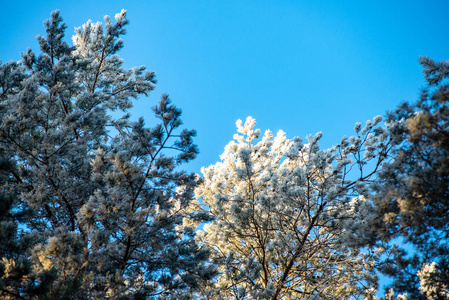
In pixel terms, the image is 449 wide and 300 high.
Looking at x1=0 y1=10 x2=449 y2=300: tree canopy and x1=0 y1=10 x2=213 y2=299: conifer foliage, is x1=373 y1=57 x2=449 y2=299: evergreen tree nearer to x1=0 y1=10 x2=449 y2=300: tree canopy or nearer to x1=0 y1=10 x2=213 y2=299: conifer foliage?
x1=0 y1=10 x2=449 y2=300: tree canopy

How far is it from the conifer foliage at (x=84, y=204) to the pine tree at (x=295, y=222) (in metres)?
1.26

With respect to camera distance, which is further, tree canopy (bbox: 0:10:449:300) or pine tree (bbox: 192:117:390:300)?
pine tree (bbox: 192:117:390:300)

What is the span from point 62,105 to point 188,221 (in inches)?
143

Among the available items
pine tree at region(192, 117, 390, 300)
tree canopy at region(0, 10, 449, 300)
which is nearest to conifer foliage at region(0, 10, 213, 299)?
tree canopy at region(0, 10, 449, 300)

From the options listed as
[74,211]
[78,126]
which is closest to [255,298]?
[74,211]

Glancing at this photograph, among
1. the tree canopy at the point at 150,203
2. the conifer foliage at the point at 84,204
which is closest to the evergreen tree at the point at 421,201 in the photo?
the tree canopy at the point at 150,203

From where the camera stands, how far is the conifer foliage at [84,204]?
297 cm

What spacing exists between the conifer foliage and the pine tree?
4.13ft

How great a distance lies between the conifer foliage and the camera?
297cm

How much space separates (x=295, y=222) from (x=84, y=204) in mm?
3311

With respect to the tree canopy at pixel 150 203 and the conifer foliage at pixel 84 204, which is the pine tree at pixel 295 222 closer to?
the tree canopy at pixel 150 203

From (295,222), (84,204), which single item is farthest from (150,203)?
(295,222)

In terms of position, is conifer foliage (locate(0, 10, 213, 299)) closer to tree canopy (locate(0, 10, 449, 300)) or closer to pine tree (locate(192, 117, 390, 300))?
tree canopy (locate(0, 10, 449, 300))

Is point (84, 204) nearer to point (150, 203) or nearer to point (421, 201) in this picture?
point (150, 203)
